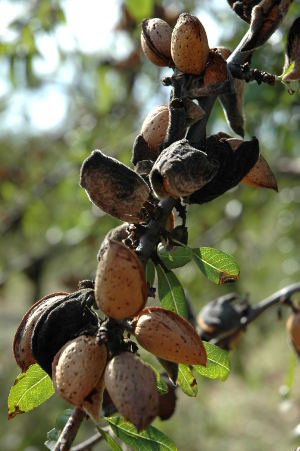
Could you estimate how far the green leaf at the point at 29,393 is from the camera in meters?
0.82

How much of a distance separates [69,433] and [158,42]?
55cm

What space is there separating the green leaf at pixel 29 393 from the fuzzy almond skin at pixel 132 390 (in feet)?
0.67

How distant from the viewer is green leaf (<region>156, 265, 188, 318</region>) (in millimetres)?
892

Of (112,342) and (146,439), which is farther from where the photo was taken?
(146,439)

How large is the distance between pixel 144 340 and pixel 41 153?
5.61 meters

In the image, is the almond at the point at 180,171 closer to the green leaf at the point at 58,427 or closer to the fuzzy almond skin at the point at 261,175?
the fuzzy almond skin at the point at 261,175

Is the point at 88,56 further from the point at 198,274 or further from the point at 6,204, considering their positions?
the point at 198,274

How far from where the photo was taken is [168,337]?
69 cm

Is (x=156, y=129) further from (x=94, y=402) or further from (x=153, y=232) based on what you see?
(x=94, y=402)

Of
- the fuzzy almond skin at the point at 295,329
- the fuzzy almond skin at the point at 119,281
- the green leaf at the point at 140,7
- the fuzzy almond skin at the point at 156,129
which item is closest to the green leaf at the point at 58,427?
the fuzzy almond skin at the point at 119,281

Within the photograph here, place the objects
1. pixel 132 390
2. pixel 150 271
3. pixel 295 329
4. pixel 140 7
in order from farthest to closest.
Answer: pixel 140 7
pixel 295 329
pixel 150 271
pixel 132 390

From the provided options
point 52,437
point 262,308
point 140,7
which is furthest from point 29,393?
point 140,7

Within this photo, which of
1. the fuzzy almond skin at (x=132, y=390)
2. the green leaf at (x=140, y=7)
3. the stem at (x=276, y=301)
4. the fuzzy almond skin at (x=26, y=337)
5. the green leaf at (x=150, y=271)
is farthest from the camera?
the green leaf at (x=140, y=7)

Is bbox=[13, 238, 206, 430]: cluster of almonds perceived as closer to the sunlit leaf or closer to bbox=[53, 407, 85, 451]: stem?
bbox=[53, 407, 85, 451]: stem
